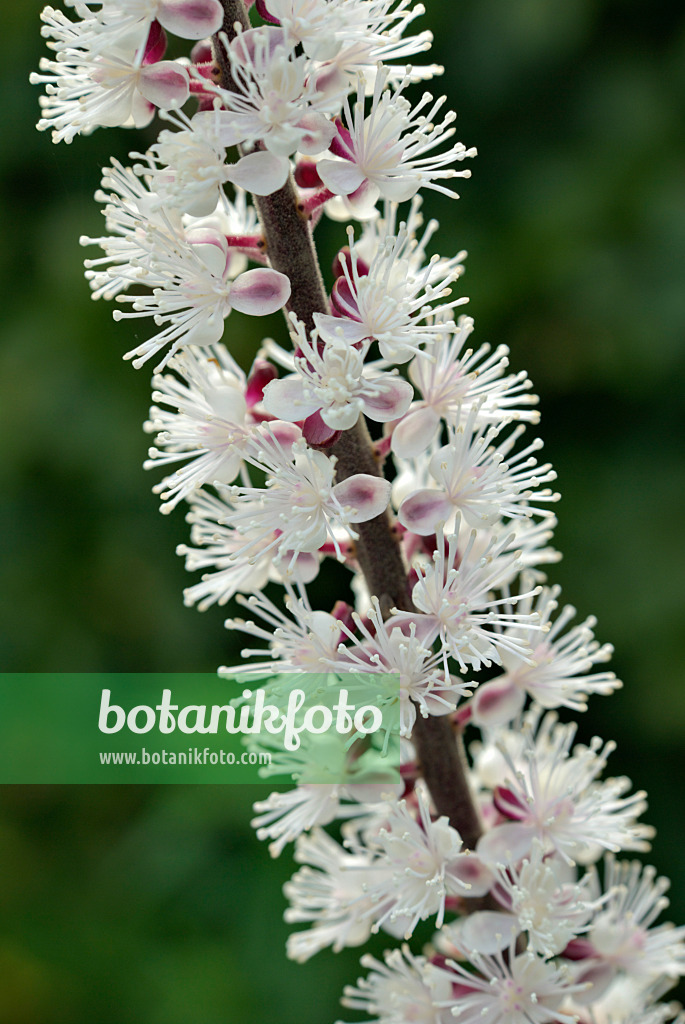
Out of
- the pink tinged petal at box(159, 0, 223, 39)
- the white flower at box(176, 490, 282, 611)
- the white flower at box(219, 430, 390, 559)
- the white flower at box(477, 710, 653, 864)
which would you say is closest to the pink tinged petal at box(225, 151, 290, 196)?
the pink tinged petal at box(159, 0, 223, 39)

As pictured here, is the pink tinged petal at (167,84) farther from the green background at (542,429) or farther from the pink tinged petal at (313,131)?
the green background at (542,429)

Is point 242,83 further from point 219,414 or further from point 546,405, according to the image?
point 546,405

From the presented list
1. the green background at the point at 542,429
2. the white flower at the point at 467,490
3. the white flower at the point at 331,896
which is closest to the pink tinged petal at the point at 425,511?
the white flower at the point at 467,490

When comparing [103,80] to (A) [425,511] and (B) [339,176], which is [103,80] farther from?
(A) [425,511]

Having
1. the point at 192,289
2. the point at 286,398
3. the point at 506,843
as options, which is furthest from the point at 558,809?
the point at 192,289

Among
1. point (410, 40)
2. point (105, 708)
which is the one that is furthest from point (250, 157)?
point (105, 708)

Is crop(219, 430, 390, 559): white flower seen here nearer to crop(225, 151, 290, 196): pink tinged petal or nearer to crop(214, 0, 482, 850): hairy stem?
crop(214, 0, 482, 850): hairy stem
